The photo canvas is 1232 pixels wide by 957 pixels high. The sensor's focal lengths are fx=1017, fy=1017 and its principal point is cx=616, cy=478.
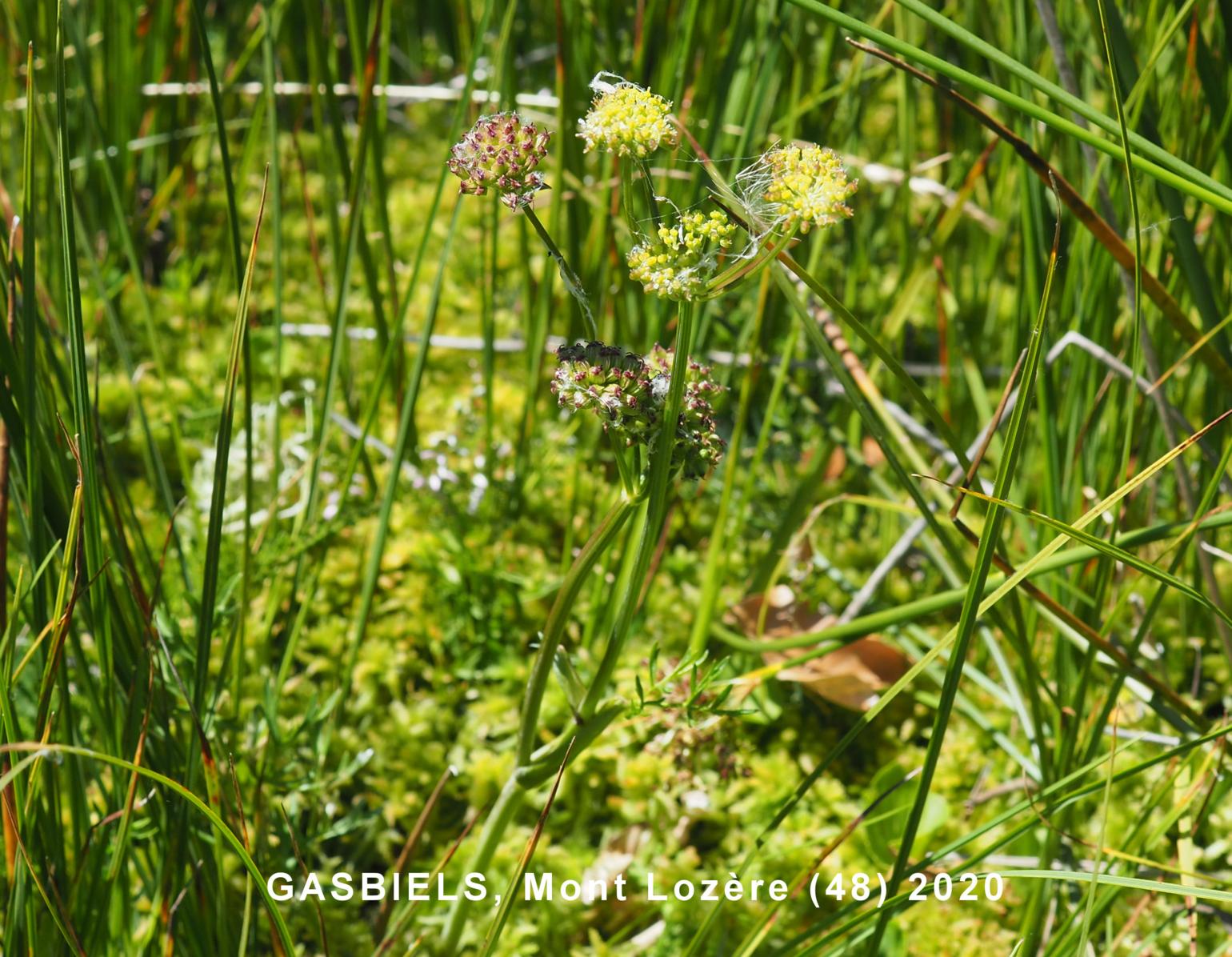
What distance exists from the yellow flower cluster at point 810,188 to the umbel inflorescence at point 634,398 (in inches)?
6.0

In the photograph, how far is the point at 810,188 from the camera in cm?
77

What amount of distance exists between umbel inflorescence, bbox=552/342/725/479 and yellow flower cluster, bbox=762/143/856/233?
151mm

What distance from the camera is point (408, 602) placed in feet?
5.81

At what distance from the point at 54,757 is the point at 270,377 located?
134 cm

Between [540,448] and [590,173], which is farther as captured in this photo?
[590,173]

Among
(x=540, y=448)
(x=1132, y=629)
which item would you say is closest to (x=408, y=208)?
(x=540, y=448)

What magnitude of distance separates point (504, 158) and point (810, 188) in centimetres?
23

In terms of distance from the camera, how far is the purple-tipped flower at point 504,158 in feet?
2.55

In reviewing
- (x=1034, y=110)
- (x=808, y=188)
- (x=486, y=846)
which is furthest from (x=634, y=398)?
(x=486, y=846)

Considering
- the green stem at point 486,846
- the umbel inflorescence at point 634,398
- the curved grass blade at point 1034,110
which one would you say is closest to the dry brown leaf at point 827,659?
the green stem at point 486,846

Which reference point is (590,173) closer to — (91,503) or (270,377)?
(270,377)

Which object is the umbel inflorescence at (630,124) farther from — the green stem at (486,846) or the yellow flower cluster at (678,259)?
the green stem at (486,846)

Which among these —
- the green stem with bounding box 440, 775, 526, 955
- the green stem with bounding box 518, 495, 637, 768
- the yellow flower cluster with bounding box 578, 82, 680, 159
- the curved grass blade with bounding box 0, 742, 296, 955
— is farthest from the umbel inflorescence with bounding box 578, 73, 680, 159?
the green stem with bounding box 440, 775, 526, 955

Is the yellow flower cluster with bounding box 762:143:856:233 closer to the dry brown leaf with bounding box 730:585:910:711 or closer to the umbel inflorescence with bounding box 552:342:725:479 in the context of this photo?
the umbel inflorescence with bounding box 552:342:725:479
